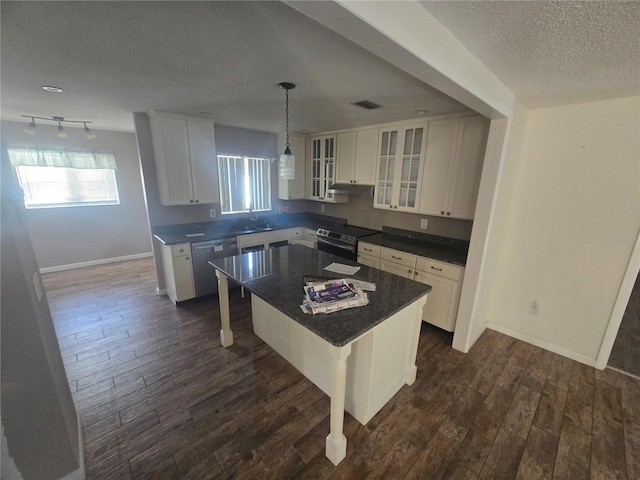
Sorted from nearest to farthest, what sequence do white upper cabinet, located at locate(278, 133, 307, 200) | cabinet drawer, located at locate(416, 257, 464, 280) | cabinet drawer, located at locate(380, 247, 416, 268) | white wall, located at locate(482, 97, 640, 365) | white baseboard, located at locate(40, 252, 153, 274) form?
white wall, located at locate(482, 97, 640, 365)
cabinet drawer, located at locate(416, 257, 464, 280)
cabinet drawer, located at locate(380, 247, 416, 268)
white upper cabinet, located at locate(278, 133, 307, 200)
white baseboard, located at locate(40, 252, 153, 274)

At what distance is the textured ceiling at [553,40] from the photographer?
1058mm

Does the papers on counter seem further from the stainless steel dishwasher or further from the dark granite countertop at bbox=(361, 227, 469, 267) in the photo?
the stainless steel dishwasher

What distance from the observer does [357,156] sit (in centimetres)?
374

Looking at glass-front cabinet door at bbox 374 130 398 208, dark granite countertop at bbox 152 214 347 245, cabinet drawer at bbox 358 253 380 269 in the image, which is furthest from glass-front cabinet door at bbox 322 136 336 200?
cabinet drawer at bbox 358 253 380 269

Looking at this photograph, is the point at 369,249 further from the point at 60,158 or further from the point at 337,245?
the point at 60,158

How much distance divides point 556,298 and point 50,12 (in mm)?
4134

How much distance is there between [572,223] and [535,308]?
0.91 meters

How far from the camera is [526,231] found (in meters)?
2.63

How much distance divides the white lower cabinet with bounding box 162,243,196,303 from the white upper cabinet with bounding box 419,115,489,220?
2.99m

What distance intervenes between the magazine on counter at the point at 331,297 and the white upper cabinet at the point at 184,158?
8.35 ft

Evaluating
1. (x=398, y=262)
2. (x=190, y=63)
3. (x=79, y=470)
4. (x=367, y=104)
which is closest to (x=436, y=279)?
(x=398, y=262)

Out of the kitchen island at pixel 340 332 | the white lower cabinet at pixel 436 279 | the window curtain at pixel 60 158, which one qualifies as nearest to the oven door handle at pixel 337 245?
the white lower cabinet at pixel 436 279

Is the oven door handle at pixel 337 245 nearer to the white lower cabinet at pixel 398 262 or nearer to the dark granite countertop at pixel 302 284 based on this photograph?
the white lower cabinet at pixel 398 262

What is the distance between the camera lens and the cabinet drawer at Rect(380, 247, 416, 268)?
9.55 ft
